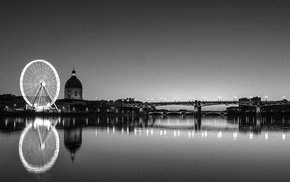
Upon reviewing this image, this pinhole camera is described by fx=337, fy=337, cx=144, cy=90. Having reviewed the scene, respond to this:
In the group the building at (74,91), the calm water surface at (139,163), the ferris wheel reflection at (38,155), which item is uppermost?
the building at (74,91)

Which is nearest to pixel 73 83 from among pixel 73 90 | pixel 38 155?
pixel 73 90

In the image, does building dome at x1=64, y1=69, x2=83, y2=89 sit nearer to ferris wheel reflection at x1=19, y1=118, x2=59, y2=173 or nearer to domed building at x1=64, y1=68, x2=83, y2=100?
domed building at x1=64, y1=68, x2=83, y2=100

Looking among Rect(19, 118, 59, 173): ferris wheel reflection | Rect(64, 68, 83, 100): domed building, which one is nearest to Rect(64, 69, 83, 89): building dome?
Rect(64, 68, 83, 100): domed building


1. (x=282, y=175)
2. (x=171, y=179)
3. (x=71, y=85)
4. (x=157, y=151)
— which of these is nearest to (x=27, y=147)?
(x=157, y=151)

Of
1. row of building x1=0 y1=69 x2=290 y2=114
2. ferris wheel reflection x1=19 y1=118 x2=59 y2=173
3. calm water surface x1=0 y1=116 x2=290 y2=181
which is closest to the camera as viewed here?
calm water surface x1=0 y1=116 x2=290 y2=181

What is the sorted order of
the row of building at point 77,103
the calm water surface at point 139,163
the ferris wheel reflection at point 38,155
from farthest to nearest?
the row of building at point 77,103
the ferris wheel reflection at point 38,155
the calm water surface at point 139,163

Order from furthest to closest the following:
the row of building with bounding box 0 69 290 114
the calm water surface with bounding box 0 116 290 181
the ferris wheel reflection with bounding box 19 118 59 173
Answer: the row of building with bounding box 0 69 290 114 < the ferris wheel reflection with bounding box 19 118 59 173 < the calm water surface with bounding box 0 116 290 181

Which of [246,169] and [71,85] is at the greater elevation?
[71,85]

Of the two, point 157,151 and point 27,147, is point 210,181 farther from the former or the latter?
point 27,147

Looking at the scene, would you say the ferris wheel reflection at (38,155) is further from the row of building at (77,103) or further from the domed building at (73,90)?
the domed building at (73,90)

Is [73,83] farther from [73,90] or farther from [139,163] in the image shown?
[139,163]

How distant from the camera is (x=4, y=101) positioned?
15412 centimetres

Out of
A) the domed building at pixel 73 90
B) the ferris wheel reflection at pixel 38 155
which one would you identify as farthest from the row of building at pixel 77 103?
the ferris wheel reflection at pixel 38 155

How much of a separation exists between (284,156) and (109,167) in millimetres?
13918
